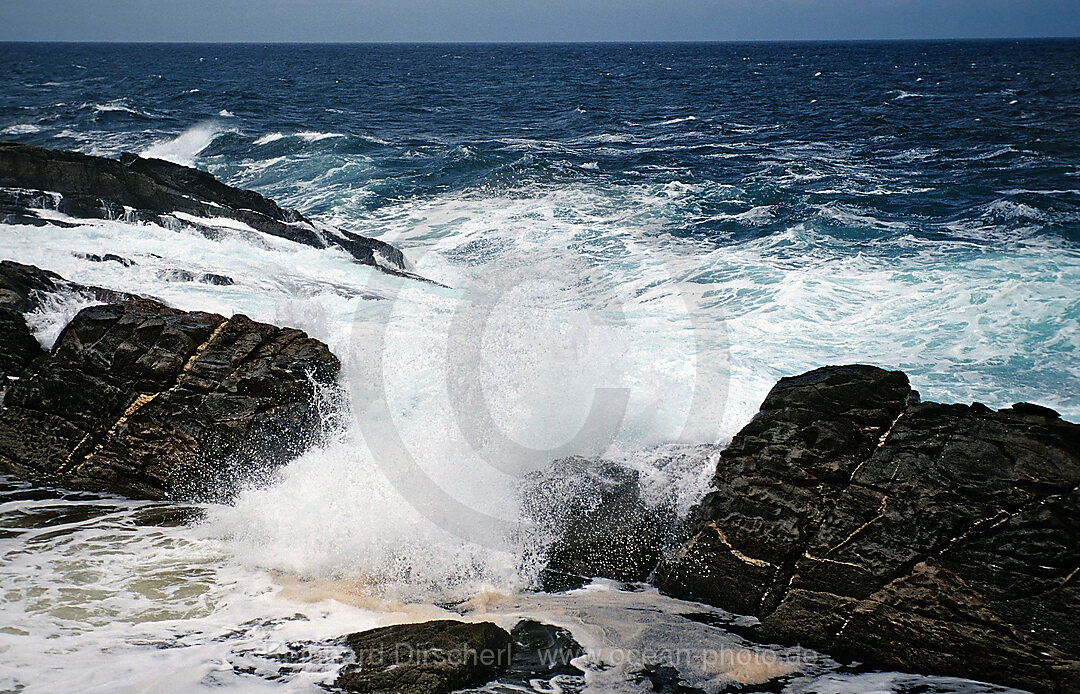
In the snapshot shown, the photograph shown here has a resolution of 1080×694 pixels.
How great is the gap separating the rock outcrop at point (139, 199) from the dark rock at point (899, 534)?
7183 millimetres

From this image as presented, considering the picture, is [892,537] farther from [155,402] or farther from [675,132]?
[675,132]

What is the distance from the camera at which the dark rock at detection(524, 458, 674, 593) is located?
4891 mm

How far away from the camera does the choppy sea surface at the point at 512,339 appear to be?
4305mm

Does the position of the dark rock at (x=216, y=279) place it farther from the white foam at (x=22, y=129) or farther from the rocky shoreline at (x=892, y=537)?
the white foam at (x=22, y=129)

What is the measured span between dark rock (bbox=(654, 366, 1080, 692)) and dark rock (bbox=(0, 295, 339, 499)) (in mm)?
3135

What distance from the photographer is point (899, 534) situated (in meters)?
4.21

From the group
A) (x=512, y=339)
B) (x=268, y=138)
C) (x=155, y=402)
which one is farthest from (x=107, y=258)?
(x=268, y=138)

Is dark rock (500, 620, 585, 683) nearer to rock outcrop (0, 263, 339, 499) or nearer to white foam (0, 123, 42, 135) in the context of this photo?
rock outcrop (0, 263, 339, 499)

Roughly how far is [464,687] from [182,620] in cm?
164

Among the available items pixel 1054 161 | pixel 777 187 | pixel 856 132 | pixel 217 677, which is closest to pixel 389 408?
pixel 217 677

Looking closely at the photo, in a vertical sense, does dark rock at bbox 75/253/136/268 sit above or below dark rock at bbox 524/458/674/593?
above

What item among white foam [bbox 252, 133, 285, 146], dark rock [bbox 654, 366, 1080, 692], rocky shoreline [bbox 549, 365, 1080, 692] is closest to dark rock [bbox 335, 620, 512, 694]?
rocky shoreline [bbox 549, 365, 1080, 692]

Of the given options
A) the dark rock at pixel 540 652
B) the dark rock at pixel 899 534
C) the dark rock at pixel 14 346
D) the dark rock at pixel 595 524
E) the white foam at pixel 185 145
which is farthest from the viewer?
the white foam at pixel 185 145

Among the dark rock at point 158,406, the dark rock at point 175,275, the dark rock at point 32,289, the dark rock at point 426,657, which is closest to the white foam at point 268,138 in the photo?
the dark rock at point 175,275
